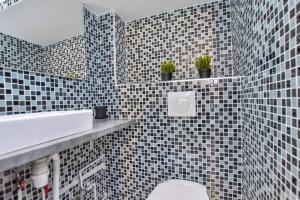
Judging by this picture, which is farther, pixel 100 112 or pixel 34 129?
pixel 100 112

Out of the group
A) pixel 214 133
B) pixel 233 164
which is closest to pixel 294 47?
pixel 214 133

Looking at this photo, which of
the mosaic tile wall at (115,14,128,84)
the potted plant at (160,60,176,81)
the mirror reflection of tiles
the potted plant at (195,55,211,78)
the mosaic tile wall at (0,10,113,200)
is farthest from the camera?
the mosaic tile wall at (115,14,128,84)

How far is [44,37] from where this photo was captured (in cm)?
115

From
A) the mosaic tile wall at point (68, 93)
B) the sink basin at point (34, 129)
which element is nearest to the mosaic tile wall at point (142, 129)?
the mosaic tile wall at point (68, 93)

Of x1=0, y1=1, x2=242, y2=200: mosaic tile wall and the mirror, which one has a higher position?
the mirror

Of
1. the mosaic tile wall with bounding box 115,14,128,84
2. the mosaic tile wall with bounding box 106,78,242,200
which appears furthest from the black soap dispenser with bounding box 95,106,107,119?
the mosaic tile wall with bounding box 115,14,128,84

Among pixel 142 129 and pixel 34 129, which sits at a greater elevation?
pixel 34 129

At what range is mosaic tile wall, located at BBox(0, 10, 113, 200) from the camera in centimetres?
90

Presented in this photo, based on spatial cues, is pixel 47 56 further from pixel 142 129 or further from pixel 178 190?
pixel 178 190

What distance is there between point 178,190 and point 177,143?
1.13ft

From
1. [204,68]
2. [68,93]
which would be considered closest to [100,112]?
[68,93]

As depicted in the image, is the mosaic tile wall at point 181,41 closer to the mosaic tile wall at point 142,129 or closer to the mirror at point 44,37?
the mosaic tile wall at point 142,129

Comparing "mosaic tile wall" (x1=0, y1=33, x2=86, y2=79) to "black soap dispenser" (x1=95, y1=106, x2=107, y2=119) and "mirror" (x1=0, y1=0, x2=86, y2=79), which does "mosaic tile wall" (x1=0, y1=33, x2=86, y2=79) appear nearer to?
"mirror" (x1=0, y1=0, x2=86, y2=79)

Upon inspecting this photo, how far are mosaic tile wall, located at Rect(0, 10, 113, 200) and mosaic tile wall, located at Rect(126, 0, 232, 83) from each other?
10.4 inches
